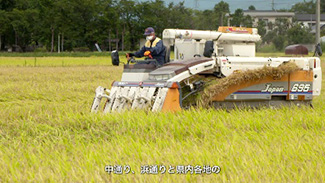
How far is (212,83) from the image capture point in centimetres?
920

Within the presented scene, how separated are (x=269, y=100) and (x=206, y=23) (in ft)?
189

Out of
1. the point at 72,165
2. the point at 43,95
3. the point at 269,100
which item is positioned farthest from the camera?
the point at 43,95

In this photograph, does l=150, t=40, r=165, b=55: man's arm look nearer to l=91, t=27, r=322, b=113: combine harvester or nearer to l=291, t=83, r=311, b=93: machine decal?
l=91, t=27, r=322, b=113: combine harvester

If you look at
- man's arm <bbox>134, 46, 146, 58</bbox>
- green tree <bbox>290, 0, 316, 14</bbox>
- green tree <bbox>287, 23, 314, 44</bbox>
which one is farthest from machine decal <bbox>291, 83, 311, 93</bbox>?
green tree <bbox>290, 0, 316, 14</bbox>

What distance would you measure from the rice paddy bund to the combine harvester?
580 mm

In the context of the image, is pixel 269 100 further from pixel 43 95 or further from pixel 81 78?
pixel 81 78

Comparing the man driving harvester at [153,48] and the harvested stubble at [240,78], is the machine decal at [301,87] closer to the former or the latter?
the harvested stubble at [240,78]

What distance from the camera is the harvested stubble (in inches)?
352

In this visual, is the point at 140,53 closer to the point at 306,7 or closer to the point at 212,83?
the point at 212,83

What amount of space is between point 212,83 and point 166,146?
354 centimetres

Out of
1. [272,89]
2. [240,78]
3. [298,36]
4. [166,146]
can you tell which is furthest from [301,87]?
[298,36]

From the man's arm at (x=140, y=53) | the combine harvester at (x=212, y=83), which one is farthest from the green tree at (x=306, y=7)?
the man's arm at (x=140, y=53)

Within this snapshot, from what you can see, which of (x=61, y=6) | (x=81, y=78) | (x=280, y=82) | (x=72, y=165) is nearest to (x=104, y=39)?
(x=61, y=6)

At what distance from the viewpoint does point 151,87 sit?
889 centimetres
